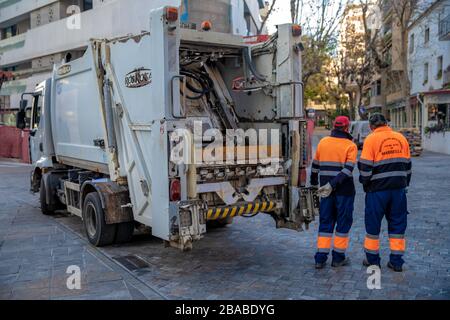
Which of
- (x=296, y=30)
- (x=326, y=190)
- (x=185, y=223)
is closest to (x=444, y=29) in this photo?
(x=296, y=30)

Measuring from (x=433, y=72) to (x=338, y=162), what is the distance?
1127 inches

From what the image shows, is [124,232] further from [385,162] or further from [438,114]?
[438,114]

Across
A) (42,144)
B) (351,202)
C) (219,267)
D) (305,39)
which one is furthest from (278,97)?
(305,39)

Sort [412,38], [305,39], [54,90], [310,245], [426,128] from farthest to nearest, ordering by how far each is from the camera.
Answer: [412,38]
[426,128]
[305,39]
[54,90]
[310,245]

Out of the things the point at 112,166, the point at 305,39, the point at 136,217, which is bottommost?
the point at 136,217

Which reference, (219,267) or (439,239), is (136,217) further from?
(439,239)

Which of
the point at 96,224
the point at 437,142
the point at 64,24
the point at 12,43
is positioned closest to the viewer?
the point at 96,224

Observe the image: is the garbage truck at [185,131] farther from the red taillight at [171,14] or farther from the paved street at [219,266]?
the paved street at [219,266]

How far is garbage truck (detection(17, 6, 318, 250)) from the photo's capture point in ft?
17.6

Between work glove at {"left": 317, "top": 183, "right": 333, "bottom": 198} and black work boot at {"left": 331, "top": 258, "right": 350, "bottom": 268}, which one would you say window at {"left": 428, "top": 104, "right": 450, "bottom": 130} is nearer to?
black work boot at {"left": 331, "top": 258, "right": 350, "bottom": 268}

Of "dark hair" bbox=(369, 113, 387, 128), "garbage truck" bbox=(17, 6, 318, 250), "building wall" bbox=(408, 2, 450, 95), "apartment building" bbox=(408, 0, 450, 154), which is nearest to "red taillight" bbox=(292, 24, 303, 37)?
"garbage truck" bbox=(17, 6, 318, 250)

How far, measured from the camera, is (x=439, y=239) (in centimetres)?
712

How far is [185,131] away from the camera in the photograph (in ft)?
17.6
